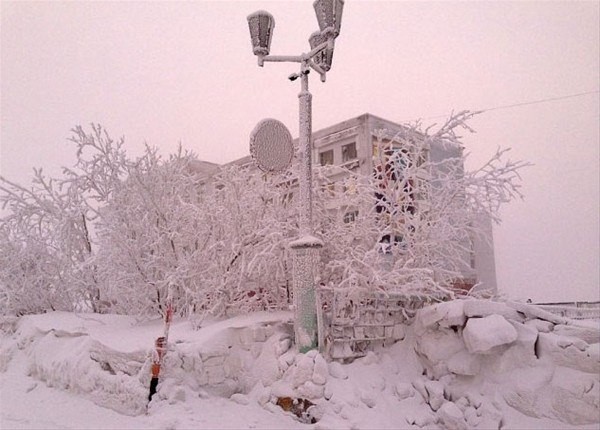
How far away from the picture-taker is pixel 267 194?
9500mm

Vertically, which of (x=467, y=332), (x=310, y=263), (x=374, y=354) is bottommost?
(x=374, y=354)

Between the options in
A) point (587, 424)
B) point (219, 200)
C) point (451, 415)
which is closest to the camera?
point (587, 424)

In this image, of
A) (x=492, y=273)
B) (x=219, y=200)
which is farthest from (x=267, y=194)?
(x=492, y=273)

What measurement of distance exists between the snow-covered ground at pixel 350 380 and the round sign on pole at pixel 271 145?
2.43 m

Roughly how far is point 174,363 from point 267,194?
158 inches

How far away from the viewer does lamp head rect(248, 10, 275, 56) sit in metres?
7.06

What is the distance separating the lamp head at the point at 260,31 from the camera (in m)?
7.06

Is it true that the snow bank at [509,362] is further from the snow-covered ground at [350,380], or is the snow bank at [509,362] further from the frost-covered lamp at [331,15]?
the frost-covered lamp at [331,15]

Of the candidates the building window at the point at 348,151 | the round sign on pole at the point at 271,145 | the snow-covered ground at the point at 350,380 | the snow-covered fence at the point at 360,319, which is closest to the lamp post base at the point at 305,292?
the snow-covered fence at the point at 360,319

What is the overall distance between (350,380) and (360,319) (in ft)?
3.81

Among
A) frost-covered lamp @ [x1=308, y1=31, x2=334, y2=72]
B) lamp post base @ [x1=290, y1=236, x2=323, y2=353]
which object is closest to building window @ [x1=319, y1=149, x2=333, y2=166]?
frost-covered lamp @ [x1=308, y1=31, x2=334, y2=72]

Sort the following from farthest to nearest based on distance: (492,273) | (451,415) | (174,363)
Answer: (492,273)
(174,363)
(451,415)

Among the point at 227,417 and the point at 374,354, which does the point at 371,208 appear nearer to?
the point at 374,354

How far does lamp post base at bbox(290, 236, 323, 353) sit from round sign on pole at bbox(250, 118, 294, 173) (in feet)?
4.25
